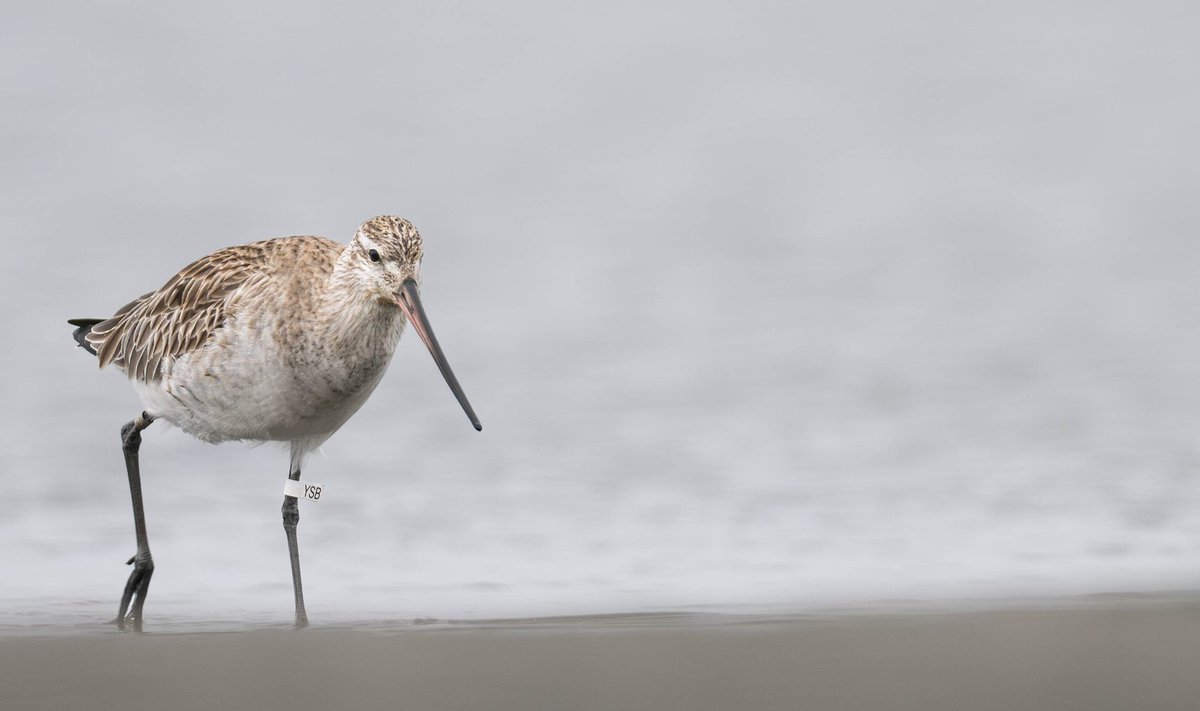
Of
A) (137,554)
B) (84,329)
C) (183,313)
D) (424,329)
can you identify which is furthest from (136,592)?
(84,329)

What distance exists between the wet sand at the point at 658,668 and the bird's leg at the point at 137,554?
4.82ft

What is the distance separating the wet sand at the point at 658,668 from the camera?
4.15 m

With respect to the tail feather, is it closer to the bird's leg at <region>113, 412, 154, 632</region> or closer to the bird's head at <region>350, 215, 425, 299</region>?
the bird's leg at <region>113, 412, 154, 632</region>

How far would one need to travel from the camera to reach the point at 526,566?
23.9ft

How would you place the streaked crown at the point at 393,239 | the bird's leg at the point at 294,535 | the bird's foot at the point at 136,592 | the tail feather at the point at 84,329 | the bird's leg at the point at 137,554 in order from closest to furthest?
the bird's foot at the point at 136,592
the bird's leg at the point at 137,554
the bird's leg at the point at 294,535
the streaked crown at the point at 393,239
the tail feather at the point at 84,329

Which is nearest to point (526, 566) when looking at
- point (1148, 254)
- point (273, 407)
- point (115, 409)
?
point (273, 407)

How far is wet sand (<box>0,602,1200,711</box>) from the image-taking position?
4.15m

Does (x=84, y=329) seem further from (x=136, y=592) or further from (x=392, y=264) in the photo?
(x=392, y=264)

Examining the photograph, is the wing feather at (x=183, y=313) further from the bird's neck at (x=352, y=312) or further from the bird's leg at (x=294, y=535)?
the bird's leg at (x=294, y=535)

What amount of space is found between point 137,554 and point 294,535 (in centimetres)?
67

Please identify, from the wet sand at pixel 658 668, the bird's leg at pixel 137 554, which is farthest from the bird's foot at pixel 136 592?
the wet sand at pixel 658 668

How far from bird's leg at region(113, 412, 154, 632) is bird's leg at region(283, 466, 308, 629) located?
592mm

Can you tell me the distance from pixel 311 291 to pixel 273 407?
53 centimetres

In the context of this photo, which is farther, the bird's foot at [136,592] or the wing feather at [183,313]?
the wing feather at [183,313]
